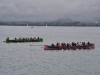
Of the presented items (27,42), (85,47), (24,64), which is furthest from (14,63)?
(27,42)

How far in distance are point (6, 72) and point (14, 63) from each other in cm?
803

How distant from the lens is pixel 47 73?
41938 mm

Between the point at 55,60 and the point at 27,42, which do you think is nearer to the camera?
the point at 55,60

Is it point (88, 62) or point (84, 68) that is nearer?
point (84, 68)

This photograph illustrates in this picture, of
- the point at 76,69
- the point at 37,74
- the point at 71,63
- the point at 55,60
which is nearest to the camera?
the point at 37,74

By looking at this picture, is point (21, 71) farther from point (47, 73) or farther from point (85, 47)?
point (85, 47)

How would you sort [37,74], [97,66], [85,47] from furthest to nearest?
1. [85,47]
2. [97,66]
3. [37,74]

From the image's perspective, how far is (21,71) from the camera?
4291 cm

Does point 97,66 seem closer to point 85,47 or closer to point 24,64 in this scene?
point 24,64

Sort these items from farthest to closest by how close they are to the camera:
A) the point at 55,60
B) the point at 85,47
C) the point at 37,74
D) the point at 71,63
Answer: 1. the point at 85,47
2. the point at 55,60
3. the point at 71,63
4. the point at 37,74

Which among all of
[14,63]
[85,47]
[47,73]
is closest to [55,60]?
[14,63]

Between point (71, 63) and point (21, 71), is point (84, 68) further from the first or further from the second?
point (21, 71)

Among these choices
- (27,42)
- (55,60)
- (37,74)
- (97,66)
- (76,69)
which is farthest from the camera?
(27,42)

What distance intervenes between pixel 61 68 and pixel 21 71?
675 centimetres
